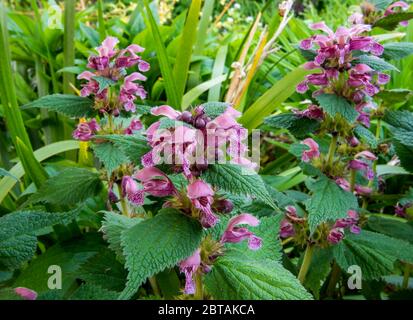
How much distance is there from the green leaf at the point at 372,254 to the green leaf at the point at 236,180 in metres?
0.38

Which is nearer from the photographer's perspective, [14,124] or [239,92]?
[14,124]

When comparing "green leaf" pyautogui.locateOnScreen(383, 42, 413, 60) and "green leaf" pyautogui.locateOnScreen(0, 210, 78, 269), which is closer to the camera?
"green leaf" pyautogui.locateOnScreen(0, 210, 78, 269)

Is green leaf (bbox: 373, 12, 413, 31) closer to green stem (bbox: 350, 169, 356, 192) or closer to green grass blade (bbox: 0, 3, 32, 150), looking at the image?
green stem (bbox: 350, 169, 356, 192)

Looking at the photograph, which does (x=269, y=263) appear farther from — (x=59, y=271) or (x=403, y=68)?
(x=403, y=68)

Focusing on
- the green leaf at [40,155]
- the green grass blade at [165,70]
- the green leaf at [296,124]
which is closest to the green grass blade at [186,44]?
the green grass blade at [165,70]

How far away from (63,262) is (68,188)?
6.0 inches

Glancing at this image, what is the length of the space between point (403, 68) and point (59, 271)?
1.52 m

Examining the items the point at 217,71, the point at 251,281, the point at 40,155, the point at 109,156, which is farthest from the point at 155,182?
the point at 217,71

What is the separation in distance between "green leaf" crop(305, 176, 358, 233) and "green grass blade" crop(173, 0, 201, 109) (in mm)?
613

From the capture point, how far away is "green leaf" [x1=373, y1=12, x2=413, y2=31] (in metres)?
0.92

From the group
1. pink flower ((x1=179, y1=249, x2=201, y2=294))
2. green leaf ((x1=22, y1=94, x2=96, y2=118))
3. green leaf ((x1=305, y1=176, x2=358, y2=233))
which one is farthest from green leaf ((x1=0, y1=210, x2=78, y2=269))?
green leaf ((x1=305, y1=176, x2=358, y2=233))

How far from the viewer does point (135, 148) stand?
544 mm

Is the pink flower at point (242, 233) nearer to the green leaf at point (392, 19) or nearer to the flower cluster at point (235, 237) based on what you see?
the flower cluster at point (235, 237)
